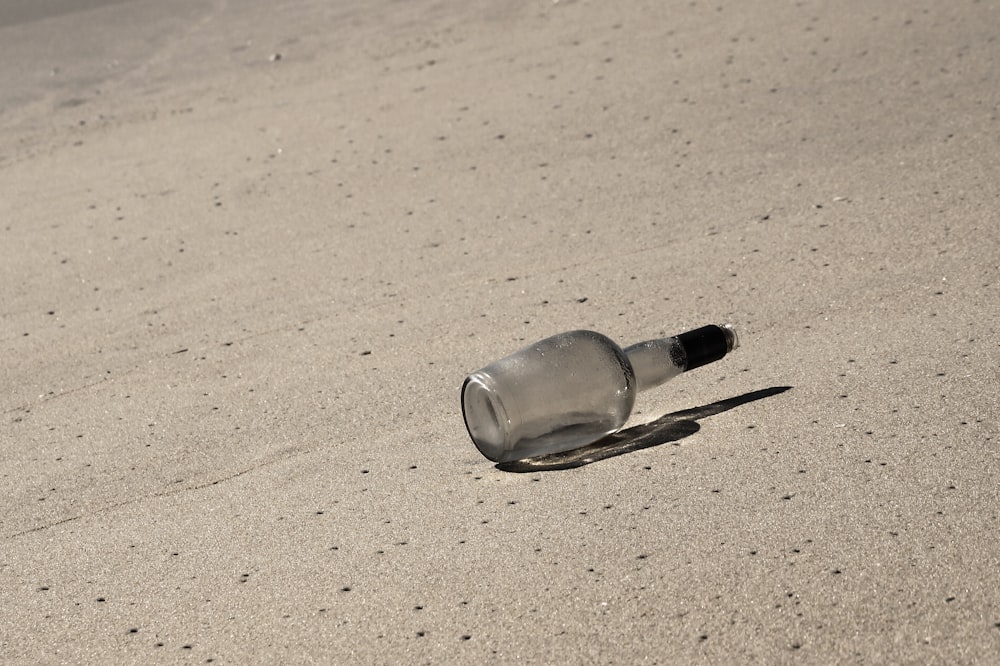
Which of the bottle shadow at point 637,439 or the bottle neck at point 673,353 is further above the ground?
the bottle neck at point 673,353

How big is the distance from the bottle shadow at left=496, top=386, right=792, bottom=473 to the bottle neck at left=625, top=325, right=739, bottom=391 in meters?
0.10

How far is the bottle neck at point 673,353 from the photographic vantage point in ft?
7.77

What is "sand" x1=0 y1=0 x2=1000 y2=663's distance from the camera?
1870 millimetres

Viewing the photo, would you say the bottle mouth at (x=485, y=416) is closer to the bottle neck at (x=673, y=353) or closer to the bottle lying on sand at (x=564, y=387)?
the bottle lying on sand at (x=564, y=387)

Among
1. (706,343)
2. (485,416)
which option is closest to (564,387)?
(485,416)

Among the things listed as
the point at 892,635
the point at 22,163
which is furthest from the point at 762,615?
the point at 22,163

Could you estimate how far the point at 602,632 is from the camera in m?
1.76

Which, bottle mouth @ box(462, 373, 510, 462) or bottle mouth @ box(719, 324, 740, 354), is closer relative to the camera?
bottle mouth @ box(462, 373, 510, 462)

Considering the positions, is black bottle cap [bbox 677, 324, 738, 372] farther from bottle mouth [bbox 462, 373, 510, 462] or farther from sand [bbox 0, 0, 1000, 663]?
bottle mouth [bbox 462, 373, 510, 462]

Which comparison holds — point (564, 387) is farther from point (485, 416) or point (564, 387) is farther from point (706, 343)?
point (706, 343)

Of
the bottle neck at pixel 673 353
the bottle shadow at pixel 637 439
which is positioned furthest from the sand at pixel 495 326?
the bottle neck at pixel 673 353

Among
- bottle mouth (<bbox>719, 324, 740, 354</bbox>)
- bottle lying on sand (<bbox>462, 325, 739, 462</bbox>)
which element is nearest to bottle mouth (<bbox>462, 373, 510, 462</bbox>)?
bottle lying on sand (<bbox>462, 325, 739, 462</bbox>)

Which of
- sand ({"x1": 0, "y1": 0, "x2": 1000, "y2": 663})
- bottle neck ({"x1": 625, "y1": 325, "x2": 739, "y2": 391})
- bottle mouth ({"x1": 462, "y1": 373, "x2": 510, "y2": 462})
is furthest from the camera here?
bottle neck ({"x1": 625, "y1": 325, "x2": 739, "y2": 391})

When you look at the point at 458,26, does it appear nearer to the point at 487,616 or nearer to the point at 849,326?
the point at 849,326
